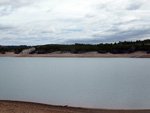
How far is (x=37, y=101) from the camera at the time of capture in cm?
1435

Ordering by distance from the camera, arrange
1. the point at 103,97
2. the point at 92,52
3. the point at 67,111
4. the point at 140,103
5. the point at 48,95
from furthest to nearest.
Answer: the point at 92,52 → the point at 48,95 → the point at 103,97 → the point at 140,103 → the point at 67,111

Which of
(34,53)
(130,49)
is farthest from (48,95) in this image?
(34,53)

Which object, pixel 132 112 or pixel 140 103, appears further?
pixel 140 103

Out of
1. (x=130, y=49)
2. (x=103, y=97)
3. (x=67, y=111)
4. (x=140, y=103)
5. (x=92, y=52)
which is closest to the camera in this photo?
(x=67, y=111)

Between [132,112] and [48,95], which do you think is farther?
[48,95]

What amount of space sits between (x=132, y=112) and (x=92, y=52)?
89696 millimetres

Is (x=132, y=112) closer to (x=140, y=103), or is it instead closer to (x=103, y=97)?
(x=140, y=103)

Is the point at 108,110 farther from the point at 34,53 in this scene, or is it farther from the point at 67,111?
the point at 34,53

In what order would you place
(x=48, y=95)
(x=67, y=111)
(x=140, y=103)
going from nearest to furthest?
1. (x=67, y=111)
2. (x=140, y=103)
3. (x=48, y=95)

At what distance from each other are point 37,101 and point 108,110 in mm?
4355

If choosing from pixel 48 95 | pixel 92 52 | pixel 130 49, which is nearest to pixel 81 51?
pixel 92 52

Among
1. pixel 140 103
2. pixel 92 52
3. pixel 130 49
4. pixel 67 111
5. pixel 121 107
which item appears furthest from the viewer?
pixel 92 52

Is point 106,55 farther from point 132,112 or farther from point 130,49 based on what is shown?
point 132,112

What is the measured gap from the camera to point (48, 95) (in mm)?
16234
